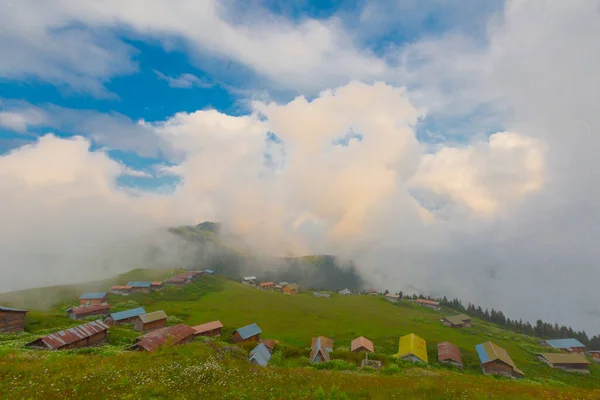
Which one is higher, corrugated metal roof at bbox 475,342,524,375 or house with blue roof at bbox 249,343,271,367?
corrugated metal roof at bbox 475,342,524,375

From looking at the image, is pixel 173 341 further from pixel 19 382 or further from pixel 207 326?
pixel 19 382

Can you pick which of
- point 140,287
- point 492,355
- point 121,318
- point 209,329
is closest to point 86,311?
point 121,318

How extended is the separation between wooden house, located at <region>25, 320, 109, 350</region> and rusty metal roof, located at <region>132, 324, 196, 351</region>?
31.2 ft

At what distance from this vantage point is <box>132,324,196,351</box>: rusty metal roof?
36.0 metres

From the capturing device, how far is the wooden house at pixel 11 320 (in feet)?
162

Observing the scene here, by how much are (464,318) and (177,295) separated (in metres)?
126

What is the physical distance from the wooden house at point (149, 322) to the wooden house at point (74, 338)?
69.0 feet

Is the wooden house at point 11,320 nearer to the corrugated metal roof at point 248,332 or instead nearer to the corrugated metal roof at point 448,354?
the corrugated metal roof at point 248,332

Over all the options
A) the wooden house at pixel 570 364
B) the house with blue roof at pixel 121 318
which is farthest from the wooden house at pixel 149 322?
the wooden house at pixel 570 364

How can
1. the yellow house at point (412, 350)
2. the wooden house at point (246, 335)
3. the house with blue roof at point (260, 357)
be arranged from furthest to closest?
the wooden house at point (246, 335) → the yellow house at point (412, 350) → the house with blue roof at point (260, 357)

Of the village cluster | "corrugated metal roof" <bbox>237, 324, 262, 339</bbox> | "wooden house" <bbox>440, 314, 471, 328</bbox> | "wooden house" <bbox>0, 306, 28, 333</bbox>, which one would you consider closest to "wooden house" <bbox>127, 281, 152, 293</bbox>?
the village cluster

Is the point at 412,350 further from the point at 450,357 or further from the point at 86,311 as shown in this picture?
the point at 86,311

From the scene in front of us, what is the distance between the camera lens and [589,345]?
12938cm

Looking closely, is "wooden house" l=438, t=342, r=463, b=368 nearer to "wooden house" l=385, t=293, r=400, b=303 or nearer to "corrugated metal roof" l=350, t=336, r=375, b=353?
"corrugated metal roof" l=350, t=336, r=375, b=353
